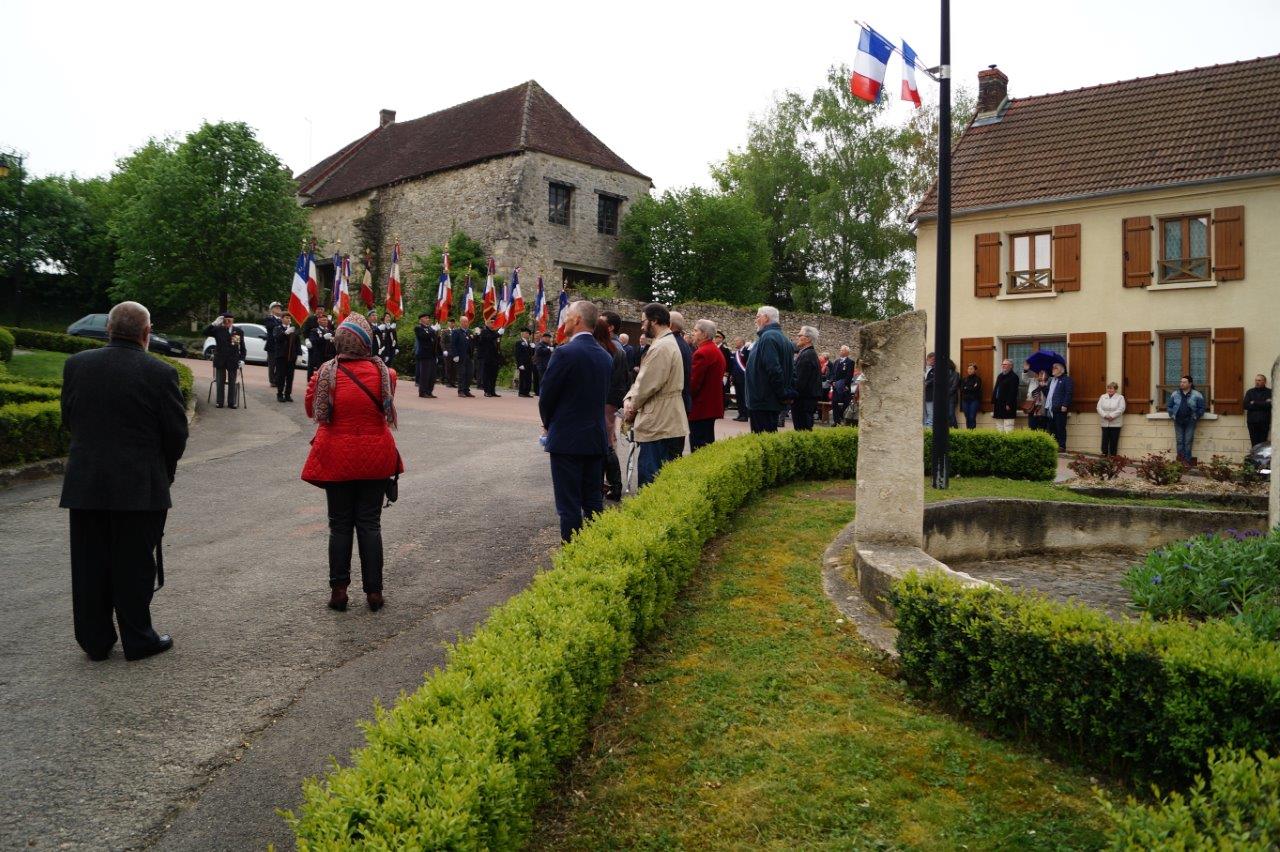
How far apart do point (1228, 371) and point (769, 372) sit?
49.0 feet

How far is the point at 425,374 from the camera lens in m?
22.2

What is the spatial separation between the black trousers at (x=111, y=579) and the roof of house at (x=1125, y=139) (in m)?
22.2

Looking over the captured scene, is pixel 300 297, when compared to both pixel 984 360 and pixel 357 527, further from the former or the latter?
pixel 984 360

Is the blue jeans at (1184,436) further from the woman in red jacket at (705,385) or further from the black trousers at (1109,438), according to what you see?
the woman in red jacket at (705,385)

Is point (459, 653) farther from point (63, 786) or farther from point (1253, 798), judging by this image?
point (1253, 798)

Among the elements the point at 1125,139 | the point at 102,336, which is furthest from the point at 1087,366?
the point at 102,336

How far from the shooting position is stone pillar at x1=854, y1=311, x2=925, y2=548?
7.03 metres

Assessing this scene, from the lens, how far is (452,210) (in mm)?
35750

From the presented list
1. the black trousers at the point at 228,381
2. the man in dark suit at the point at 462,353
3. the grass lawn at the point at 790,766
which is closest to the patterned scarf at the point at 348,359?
the grass lawn at the point at 790,766

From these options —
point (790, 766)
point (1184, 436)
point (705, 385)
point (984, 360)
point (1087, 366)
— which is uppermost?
point (984, 360)

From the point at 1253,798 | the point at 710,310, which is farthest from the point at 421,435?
the point at 710,310

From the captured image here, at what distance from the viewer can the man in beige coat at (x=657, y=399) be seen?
8.59 m

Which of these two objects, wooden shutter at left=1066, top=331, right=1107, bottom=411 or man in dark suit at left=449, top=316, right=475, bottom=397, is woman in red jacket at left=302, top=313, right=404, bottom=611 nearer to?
man in dark suit at left=449, top=316, right=475, bottom=397

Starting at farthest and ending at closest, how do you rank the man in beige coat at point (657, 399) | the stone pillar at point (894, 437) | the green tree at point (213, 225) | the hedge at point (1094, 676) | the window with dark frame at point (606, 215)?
1. the window with dark frame at point (606, 215)
2. the green tree at point (213, 225)
3. the man in beige coat at point (657, 399)
4. the stone pillar at point (894, 437)
5. the hedge at point (1094, 676)
